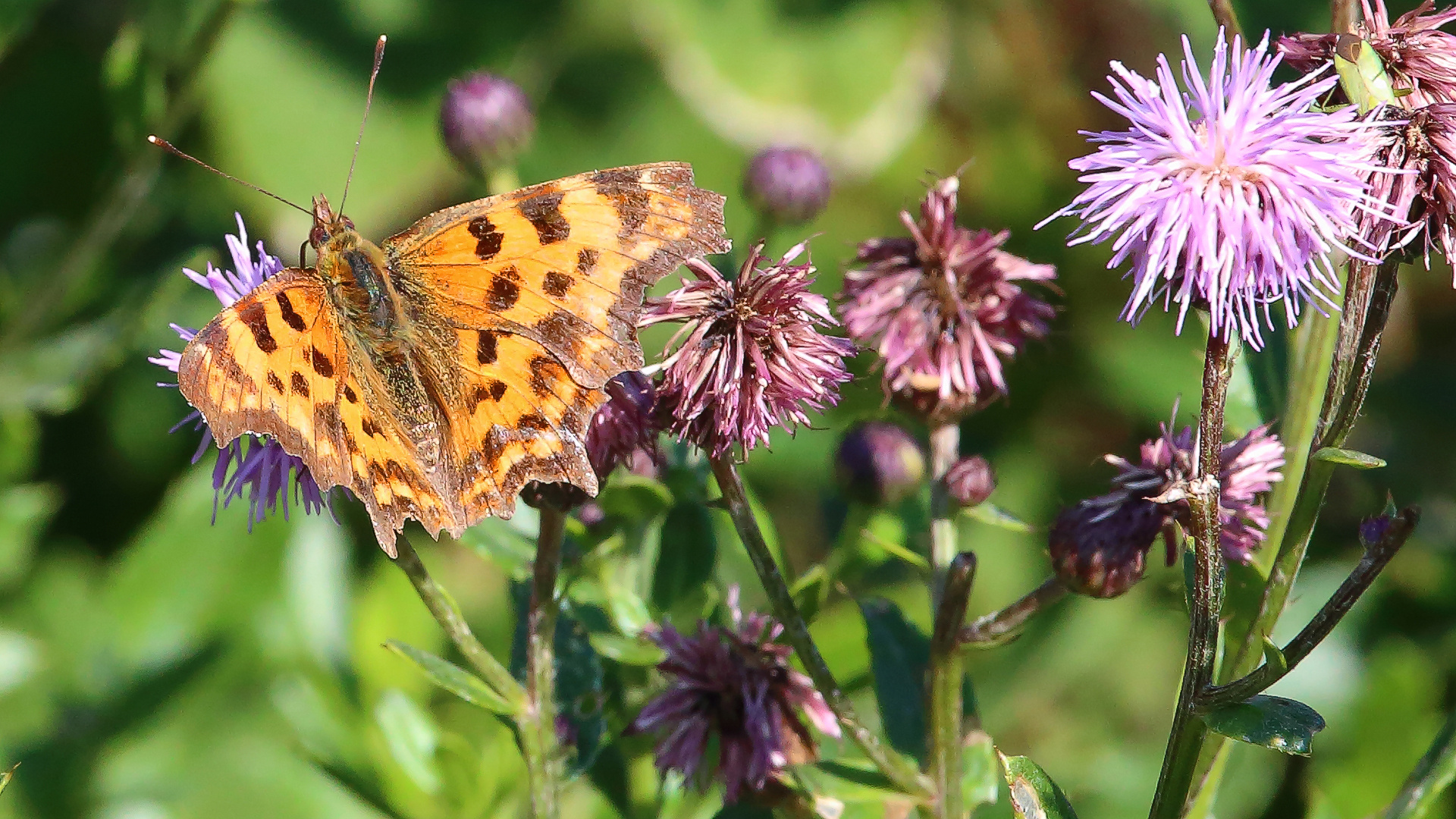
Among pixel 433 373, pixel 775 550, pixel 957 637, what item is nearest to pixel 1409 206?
pixel 957 637

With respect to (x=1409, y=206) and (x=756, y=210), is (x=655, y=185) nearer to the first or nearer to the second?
(x=1409, y=206)

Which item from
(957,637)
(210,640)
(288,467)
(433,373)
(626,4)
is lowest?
(210,640)

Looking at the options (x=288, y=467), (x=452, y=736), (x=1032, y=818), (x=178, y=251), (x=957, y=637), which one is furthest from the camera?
(x=178, y=251)

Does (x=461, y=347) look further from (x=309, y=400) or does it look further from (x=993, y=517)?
(x=993, y=517)

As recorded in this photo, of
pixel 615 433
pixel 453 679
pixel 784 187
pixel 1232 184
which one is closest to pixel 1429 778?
pixel 1232 184

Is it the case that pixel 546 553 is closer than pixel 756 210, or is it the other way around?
pixel 546 553

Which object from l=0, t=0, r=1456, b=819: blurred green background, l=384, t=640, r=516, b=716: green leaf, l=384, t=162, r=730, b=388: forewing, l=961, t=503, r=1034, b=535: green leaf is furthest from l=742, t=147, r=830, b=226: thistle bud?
l=384, t=640, r=516, b=716: green leaf

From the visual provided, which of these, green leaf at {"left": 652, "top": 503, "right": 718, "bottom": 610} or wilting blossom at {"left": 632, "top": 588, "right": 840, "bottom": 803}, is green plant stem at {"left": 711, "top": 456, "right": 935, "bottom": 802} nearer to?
wilting blossom at {"left": 632, "top": 588, "right": 840, "bottom": 803}

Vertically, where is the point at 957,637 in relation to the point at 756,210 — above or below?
below
